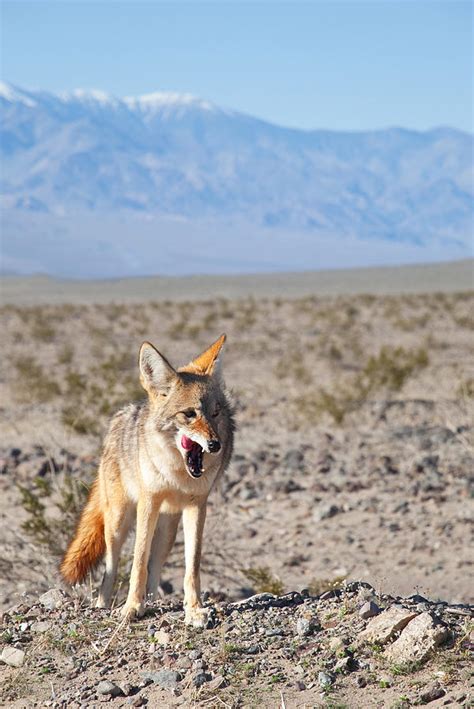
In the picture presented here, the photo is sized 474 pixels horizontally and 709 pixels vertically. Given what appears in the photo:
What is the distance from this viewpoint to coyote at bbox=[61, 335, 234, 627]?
5309 millimetres

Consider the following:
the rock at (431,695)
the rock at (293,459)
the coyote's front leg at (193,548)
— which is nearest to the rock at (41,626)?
the coyote's front leg at (193,548)

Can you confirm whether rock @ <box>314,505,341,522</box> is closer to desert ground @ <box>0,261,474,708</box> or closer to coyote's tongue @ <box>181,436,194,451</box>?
desert ground @ <box>0,261,474,708</box>

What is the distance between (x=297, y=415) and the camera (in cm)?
1536

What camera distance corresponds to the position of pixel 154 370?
5.45 m

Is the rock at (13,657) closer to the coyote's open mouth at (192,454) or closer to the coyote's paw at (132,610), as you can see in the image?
the coyote's paw at (132,610)

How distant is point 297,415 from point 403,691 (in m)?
10.9

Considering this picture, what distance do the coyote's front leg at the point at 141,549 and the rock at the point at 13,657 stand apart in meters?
0.56

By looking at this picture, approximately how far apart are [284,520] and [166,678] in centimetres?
506

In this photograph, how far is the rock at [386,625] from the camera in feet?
15.6

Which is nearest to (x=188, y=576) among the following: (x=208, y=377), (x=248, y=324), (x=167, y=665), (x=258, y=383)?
(x=167, y=665)

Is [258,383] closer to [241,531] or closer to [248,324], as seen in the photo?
[241,531]

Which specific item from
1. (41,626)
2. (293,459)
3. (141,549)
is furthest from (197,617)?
(293,459)

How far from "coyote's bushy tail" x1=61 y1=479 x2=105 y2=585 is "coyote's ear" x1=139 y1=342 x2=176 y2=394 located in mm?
1052

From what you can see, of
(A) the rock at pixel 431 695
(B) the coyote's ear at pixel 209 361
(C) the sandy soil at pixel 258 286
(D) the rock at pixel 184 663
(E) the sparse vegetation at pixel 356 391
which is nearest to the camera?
(A) the rock at pixel 431 695
